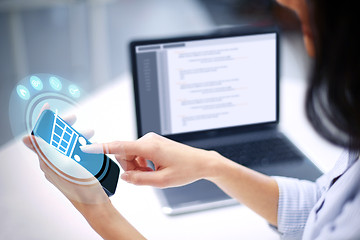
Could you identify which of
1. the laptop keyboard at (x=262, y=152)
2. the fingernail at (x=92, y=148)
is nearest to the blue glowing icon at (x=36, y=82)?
the fingernail at (x=92, y=148)

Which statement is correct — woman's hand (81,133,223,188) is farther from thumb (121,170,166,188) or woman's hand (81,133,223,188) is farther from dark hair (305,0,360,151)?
dark hair (305,0,360,151)

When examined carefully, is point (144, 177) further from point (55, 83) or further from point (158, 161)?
point (55, 83)

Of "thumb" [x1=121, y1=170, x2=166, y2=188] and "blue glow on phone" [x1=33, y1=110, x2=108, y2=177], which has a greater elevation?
"blue glow on phone" [x1=33, y1=110, x2=108, y2=177]

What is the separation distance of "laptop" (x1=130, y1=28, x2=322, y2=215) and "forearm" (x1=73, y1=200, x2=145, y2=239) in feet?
0.98

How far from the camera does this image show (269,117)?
96cm

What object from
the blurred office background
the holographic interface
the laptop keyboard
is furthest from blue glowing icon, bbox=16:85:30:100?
the blurred office background

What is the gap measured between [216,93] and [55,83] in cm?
42

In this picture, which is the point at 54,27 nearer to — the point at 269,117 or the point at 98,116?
the point at 98,116

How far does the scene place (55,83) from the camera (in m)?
0.56

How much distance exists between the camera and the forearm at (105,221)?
0.57 m

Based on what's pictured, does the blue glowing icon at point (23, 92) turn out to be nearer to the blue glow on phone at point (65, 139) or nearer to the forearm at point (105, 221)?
the blue glow on phone at point (65, 139)

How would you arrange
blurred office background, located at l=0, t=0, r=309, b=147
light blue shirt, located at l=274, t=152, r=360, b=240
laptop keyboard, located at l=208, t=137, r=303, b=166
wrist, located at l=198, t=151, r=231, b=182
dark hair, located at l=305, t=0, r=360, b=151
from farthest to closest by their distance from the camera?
1. blurred office background, located at l=0, t=0, r=309, b=147
2. laptop keyboard, located at l=208, t=137, r=303, b=166
3. wrist, located at l=198, t=151, r=231, b=182
4. light blue shirt, located at l=274, t=152, r=360, b=240
5. dark hair, located at l=305, t=0, r=360, b=151

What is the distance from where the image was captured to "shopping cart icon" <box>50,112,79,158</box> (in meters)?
0.53

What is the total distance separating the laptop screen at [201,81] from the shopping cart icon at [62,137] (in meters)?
0.33
